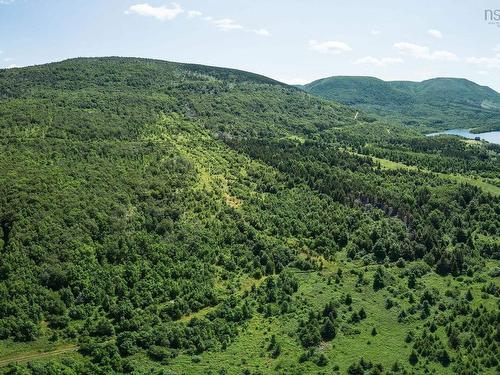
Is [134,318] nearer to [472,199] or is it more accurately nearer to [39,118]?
[39,118]

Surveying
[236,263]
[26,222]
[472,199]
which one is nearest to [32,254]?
[26,222]

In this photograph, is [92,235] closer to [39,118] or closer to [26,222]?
[26,222]

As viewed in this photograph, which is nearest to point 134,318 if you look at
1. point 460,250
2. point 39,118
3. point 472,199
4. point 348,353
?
point 348,353

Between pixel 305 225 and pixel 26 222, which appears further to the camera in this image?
pixel 305 225

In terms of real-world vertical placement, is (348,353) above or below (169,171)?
below

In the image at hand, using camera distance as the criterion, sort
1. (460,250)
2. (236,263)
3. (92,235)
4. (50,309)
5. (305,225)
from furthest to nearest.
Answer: (305,225) < (460,250) < (236,263) < (92,235) < (50,309)

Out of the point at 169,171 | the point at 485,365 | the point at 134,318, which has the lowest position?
the point at 485,365

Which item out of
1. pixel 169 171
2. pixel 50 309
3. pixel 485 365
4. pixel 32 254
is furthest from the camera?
pixel 169 171
